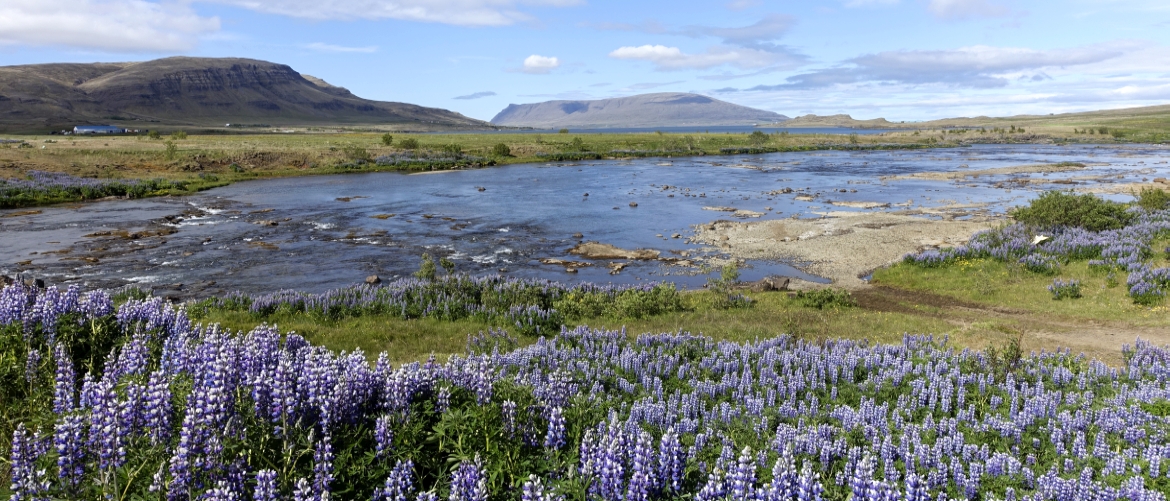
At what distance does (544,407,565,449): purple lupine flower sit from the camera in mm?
5727

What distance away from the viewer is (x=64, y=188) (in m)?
40.5

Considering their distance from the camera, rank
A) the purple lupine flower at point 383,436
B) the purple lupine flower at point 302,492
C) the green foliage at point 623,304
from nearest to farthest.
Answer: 1. the purple lupine flower at point 302,492
2. the purple lupine flower at point 383,436
3. the green foliage at point 623,304

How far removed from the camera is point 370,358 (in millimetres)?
12156

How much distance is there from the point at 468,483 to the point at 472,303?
12195 millimetres

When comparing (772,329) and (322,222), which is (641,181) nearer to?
(322,222)

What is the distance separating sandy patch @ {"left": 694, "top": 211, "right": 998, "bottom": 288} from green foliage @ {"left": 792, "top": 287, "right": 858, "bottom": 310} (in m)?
3.17

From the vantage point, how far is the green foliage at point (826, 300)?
18266 millimetres

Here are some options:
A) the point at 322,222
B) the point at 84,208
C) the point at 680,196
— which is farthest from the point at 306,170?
the point at 680,196

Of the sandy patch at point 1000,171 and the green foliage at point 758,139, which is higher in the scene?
the green foliage at point 758,139

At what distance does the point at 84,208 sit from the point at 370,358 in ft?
114

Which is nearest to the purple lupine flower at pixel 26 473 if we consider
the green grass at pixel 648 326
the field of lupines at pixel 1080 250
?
the green grass at pixel 648 326

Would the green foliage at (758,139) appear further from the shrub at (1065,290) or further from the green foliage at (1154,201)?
the shrub at (1065,290)

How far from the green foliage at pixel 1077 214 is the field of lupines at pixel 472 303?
1749 cm

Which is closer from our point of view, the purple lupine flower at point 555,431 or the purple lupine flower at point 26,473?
the purple lupine flower at point 26,473
